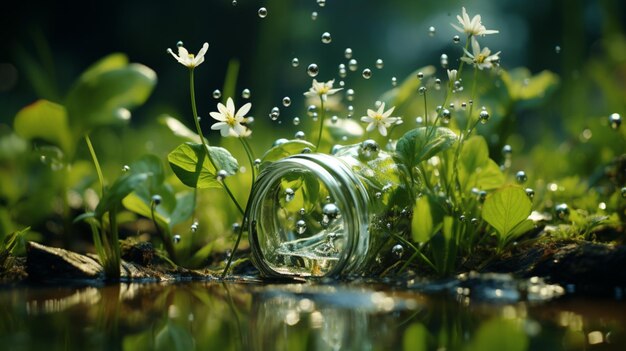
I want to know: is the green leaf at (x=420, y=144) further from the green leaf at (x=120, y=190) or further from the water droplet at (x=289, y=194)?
the green leaf at (x=120, y=190)

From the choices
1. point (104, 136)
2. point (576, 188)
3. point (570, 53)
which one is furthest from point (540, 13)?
point (576, 188)

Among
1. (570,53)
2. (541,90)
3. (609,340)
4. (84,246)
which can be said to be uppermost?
(570,53)

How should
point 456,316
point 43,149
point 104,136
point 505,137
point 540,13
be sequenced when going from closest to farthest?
point 456,316
point 43,149
point 505,137
point 104,136
point 540,13

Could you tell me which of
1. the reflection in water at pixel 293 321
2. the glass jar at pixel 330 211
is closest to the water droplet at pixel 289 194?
the glass jar at pixel 330 211

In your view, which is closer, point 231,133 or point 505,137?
point 231,133

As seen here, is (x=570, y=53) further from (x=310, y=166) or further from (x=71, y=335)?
(x=71, y=335)

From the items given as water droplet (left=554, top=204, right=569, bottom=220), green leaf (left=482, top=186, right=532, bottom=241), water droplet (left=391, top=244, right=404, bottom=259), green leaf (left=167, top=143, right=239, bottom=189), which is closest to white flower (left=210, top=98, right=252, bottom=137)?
green leaf (left=167, top=143, right=239, bottom=189)

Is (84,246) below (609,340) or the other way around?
the other way around
